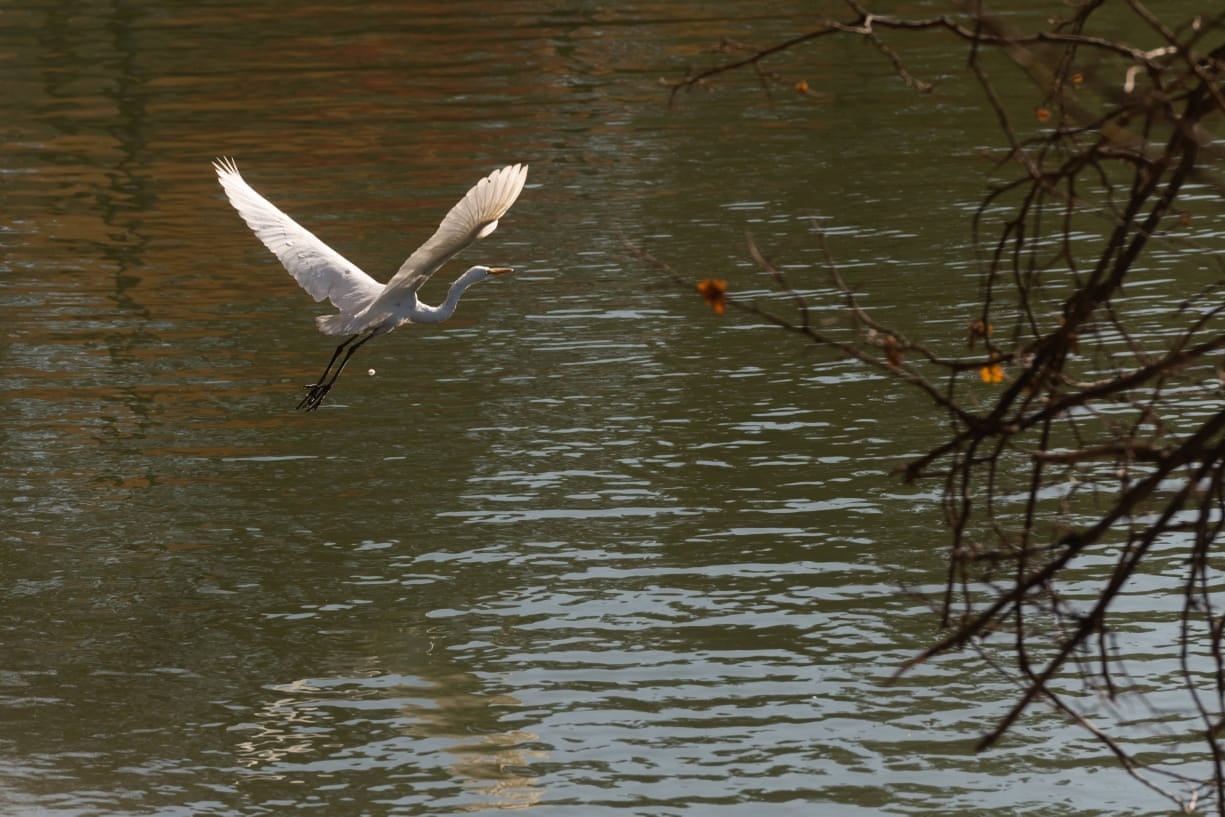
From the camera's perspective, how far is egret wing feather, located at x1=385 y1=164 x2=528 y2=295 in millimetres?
8000

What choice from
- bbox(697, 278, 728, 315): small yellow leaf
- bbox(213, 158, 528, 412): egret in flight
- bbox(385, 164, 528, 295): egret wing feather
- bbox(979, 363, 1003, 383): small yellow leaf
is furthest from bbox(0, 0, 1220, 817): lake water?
bbox(697, 278, 728, 315): small yellow leaf

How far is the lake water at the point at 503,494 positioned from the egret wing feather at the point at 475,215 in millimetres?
1731

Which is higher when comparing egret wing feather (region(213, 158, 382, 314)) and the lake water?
egret wing feather (region(213, 158, 382, 314))

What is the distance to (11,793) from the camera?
7543 millimetres

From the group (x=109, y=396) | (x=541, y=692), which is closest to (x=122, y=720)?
(x=541, y=692)

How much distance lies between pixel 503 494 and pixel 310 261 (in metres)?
1.71

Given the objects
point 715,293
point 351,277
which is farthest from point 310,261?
point 715,293

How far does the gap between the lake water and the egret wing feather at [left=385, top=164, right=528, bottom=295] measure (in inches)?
68.2

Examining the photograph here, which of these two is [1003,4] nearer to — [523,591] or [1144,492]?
[523,591]

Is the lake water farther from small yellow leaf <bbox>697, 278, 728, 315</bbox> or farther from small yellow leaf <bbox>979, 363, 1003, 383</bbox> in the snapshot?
small yellow leaf <bbox>697, 278, 728, 315</bbox>

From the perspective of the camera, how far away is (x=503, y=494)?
431 inches

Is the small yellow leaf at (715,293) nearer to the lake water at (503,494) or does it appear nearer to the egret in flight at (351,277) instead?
the lake water at (503,494)

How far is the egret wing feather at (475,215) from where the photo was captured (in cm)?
800

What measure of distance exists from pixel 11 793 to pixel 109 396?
20.2 ft
